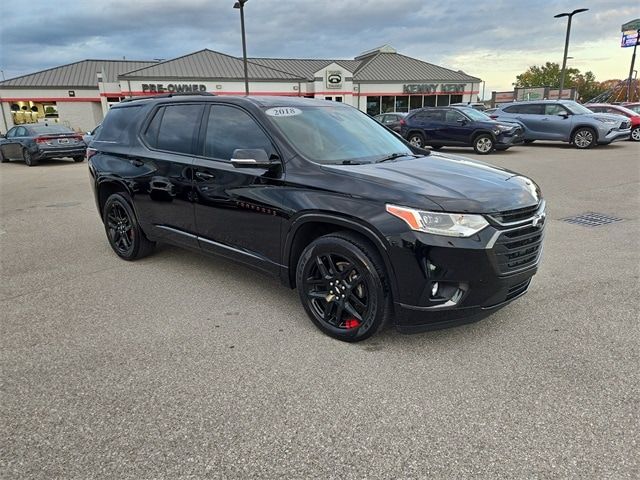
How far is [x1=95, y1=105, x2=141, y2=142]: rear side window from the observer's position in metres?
5.23

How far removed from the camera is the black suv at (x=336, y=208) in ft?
9.91

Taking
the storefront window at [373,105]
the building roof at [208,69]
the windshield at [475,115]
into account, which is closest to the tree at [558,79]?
the storefront window at [373,105]

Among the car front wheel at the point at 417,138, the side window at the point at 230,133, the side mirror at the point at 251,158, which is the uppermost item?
the side window at the point at 230,133

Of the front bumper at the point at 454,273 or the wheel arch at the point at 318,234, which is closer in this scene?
the front bumper at the point at 454,273

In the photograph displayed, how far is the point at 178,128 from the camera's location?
4605 millimetres

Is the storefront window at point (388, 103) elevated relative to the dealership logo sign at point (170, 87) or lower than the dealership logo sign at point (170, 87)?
lower

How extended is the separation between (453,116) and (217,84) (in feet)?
92.2

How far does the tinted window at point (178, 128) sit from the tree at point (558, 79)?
97.5m

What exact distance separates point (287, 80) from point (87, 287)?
39672 millimetres

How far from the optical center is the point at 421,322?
→ 314 cm

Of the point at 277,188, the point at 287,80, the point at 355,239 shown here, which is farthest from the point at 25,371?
the point at 287,80

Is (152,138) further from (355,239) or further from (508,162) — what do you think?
(508,162)

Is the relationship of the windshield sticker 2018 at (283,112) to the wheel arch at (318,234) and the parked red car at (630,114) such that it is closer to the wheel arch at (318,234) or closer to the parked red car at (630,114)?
the wheel arch at (318,234)

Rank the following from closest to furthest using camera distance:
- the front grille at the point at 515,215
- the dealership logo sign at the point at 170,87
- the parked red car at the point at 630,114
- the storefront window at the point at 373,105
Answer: the front grille at the point at 515,215 < the parked red car at the point at 630,114 < the dealership logo sign at the point at 170,87 < the storefront window at the point at 373,105
